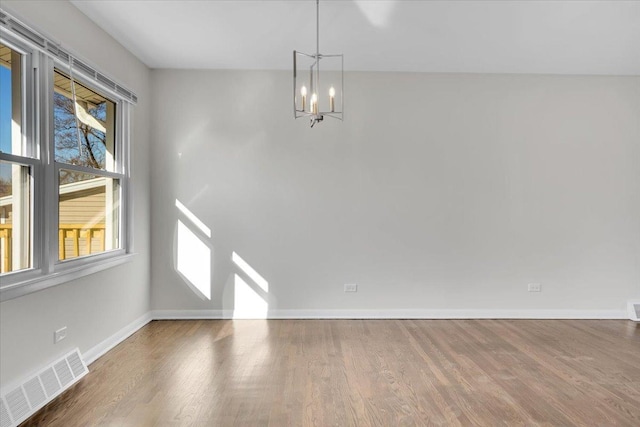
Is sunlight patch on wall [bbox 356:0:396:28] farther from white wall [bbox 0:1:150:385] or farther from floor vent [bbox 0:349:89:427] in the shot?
floor vent [bbox 0:349:89:427]

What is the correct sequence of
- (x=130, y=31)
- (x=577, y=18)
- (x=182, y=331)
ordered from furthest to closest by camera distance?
1. (x=182, y=331)
2. (x=130, y=31)
3. (x=577, y=18)

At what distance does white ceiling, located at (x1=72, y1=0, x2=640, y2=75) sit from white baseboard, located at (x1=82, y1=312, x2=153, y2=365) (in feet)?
9.21

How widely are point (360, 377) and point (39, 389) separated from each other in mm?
2184

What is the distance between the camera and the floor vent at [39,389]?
242 cm

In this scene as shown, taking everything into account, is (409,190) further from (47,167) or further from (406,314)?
(47,167)

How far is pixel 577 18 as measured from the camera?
3.49 meters

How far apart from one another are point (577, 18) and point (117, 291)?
15.8ft

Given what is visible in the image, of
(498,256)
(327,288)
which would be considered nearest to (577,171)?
(498,256)

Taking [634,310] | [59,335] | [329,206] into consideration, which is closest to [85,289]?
[59,335]

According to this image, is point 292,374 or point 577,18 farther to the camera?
point 577,18

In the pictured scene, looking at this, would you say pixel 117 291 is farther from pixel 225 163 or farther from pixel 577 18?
pixel 577 18

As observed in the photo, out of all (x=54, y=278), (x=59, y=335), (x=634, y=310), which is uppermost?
(x=54, y=278)

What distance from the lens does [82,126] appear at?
3432 millimetres

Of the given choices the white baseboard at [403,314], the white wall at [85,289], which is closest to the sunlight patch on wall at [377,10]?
the white wall at [85,289]
